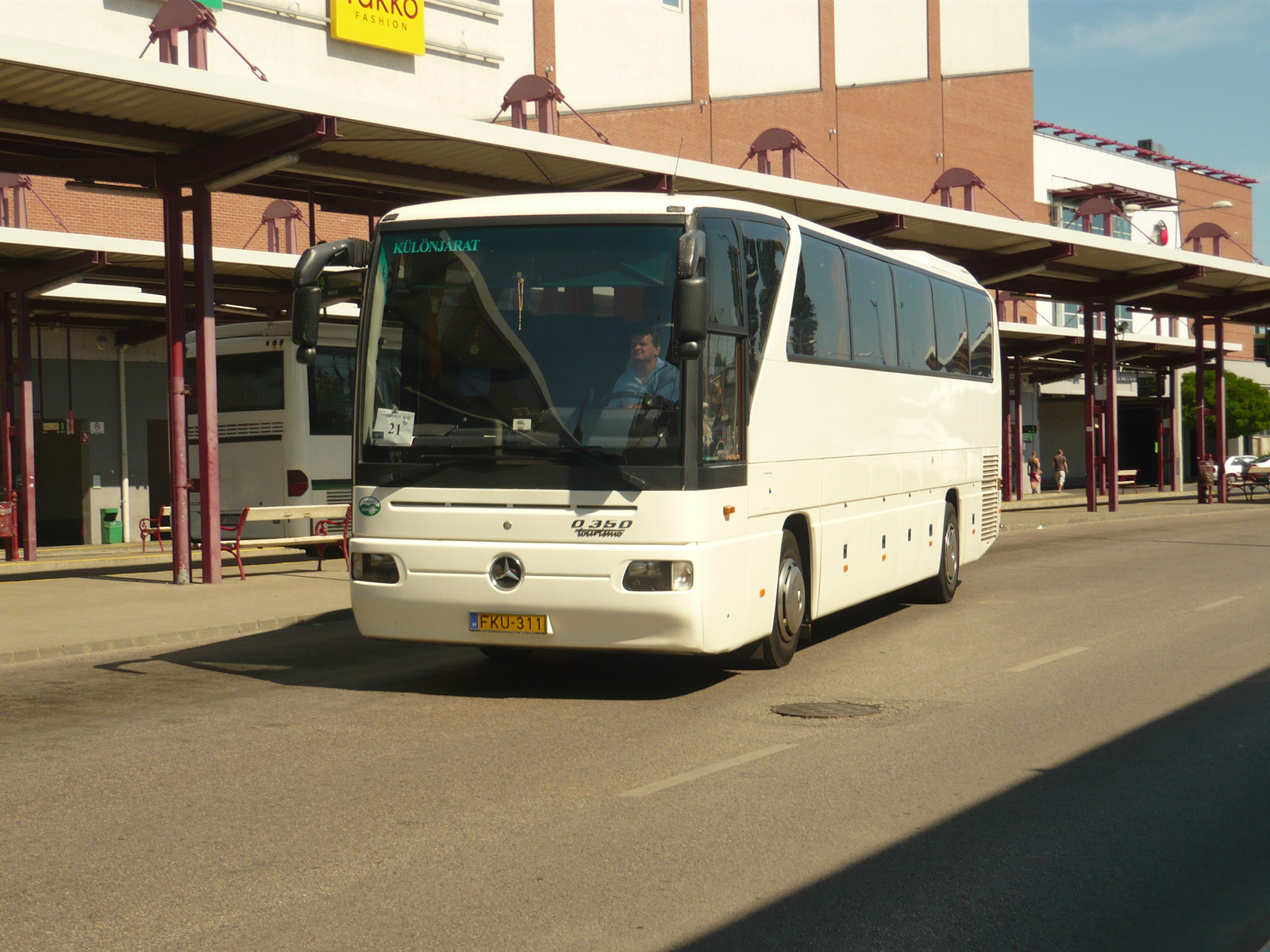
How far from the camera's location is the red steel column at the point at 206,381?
17359 millimetres

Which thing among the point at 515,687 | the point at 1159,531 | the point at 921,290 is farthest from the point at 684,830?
the point at 1159,531

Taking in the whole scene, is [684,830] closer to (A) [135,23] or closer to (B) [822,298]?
(B) [822,298]

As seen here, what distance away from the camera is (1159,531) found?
27141mm

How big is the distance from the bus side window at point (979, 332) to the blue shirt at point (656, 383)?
318 inches

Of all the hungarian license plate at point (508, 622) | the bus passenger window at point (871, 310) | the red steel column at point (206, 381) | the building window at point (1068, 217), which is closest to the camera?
the hungarian license plate at point (508, 622)

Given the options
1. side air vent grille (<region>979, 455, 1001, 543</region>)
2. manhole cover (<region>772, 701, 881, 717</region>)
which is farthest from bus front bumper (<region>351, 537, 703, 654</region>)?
side air vent grille (<region>979, 455, 1001, 543</region>)

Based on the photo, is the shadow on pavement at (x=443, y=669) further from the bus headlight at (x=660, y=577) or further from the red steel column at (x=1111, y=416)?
the red steel column at (x=1111, y=416)

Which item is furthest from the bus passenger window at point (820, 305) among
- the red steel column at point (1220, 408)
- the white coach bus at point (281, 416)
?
the red steel column at point (1220, 408)

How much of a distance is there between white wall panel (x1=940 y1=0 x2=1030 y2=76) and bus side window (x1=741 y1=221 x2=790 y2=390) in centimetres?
4965

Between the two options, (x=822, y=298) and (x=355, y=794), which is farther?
(x=822, y=298)

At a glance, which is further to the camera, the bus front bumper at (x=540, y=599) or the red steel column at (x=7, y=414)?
the red steel column at (x=7, y=414)

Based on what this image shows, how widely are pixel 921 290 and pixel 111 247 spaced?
12.7 meters

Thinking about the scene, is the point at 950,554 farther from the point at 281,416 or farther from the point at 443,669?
the point at 281,416

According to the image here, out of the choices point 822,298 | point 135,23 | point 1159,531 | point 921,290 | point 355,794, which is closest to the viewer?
point 355,794
